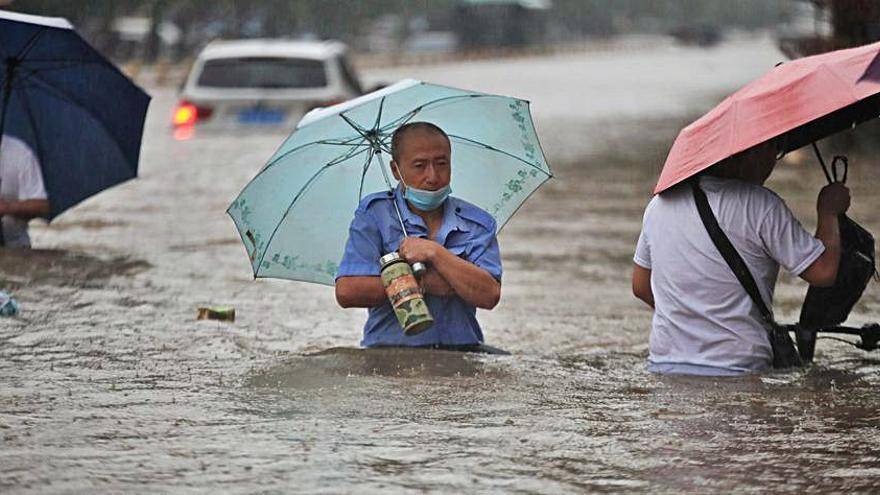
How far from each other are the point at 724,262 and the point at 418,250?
120cm

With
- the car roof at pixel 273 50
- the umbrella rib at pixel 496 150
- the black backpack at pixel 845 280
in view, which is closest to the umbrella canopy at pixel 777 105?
the black backpack at pixel 845 280

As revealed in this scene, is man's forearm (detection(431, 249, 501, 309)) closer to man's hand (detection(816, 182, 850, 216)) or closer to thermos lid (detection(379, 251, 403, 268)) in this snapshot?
thermos lid (detection(379, 251, 403, 268))

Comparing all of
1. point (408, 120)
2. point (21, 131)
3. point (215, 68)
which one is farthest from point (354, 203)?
point (215, 68)

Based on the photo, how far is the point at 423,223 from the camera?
7.29 m

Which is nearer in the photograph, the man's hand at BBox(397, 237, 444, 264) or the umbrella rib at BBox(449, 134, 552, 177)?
the man's hand at BBox(397, 237, 444, 264)

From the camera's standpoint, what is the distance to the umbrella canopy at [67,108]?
10.6m

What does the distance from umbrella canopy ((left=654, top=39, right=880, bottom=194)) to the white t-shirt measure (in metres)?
0.16

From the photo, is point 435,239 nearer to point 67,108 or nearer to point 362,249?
point 362,249

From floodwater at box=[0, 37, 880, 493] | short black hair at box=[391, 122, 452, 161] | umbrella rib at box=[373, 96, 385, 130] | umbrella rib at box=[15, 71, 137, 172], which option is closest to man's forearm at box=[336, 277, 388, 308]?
floodwater at box=[0, 37, 880, 493]

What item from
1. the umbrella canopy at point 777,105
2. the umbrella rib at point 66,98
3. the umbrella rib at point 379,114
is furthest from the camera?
the umbrella rib at point 66,98

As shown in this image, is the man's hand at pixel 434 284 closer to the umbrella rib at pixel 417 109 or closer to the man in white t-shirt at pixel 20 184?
the umbrella rib at pixel 417 109

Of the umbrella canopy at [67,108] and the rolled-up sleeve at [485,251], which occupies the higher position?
the umbrella canopy at [67,108]

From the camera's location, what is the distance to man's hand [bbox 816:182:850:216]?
6.99 meters

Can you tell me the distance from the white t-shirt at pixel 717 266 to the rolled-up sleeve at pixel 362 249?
1.10m
